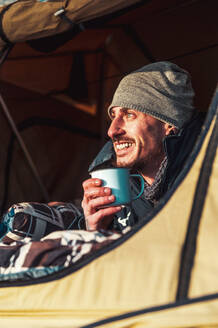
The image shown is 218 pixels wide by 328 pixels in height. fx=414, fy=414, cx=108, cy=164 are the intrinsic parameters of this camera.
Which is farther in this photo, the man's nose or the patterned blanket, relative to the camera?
the man's nose

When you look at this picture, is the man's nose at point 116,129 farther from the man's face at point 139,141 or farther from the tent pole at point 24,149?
the tent pole at point 24,149

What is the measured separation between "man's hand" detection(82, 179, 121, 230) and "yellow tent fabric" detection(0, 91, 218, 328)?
0.73 ft

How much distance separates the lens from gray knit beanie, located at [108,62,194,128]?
1.55 metres

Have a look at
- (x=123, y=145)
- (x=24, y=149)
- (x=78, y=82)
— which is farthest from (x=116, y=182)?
(x=78, y=82)

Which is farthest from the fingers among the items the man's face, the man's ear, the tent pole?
the tent pole

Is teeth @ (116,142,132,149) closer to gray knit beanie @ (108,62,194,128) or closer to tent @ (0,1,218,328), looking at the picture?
gray knit beanie @ (108,62,194,128)

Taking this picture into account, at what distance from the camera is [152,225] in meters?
0.90

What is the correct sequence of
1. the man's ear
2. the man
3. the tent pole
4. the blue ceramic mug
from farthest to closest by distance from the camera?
1. the tent pole
2. the man's ear
3. the man
4. the blue ceramic mug

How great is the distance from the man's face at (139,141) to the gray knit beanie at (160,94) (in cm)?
4

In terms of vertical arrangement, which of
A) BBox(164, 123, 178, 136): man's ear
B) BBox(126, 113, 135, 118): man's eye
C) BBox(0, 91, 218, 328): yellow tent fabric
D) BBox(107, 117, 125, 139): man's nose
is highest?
BBox(126, 113, 135, 118): man's eye

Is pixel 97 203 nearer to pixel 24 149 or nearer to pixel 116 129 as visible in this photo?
pixel 116 129

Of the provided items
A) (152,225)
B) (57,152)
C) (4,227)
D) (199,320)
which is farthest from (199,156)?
(57,152)

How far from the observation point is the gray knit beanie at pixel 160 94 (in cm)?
155

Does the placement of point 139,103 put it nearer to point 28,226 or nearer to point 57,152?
point 28,226
